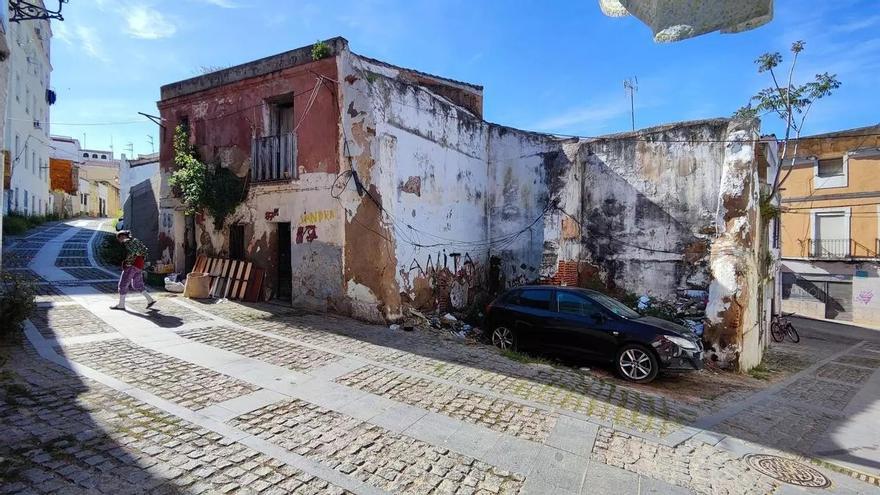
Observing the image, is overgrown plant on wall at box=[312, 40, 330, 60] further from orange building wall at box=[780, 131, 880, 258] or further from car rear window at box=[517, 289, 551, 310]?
orange building wall at box=[780, 131, 880, 258]

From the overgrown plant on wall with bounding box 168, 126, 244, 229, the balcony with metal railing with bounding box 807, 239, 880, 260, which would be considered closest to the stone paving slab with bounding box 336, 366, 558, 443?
the overgrown plant on wall with bounding box 168, 126, 244, 229

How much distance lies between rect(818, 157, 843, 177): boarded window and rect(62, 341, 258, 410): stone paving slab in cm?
2844

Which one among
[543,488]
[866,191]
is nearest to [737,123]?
[543,488]

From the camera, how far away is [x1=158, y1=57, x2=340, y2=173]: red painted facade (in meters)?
10.6

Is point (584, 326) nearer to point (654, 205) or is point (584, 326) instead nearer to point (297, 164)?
point (654, 205)

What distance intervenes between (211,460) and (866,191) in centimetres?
2881

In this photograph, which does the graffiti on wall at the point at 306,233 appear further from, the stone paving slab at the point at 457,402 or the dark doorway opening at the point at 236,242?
the stone paving slab at the point at 457,402

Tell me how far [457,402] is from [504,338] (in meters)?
3.83

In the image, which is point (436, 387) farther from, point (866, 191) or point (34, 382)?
point (866, 191)

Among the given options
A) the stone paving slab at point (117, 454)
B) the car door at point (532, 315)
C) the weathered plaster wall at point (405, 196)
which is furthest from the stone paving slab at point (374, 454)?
the weathered plaster wall at point (405, 196)

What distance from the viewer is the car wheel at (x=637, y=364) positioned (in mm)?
7691

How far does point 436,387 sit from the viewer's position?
6.17 meters

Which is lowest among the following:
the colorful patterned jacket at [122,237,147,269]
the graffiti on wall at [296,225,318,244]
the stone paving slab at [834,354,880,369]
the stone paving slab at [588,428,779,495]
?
the stone paving slab at [834,354,880,369]

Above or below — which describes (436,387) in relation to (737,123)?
below
